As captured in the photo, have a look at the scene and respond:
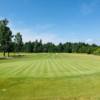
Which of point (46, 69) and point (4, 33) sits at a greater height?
point (4, 33)

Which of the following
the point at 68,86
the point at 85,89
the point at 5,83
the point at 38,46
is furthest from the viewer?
the point at 38,46

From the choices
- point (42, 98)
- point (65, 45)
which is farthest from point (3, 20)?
point (65, 45)

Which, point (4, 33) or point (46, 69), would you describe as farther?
point (4, 33)

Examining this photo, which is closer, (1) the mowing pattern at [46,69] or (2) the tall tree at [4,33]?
(1) the mowing pattern at [46,69]

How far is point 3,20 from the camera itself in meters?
76.6

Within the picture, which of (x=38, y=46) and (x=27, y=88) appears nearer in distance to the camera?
(x=27, y=88)

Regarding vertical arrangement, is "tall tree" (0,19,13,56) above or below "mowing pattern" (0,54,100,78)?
above

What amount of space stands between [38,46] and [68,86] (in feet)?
434

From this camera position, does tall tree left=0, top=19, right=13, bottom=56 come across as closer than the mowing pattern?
No

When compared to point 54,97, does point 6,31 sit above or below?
above

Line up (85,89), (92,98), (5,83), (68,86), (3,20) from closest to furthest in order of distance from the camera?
(92,98) → (85,89) → (68,86) → (5,83) → (3,20)

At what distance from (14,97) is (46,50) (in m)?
135

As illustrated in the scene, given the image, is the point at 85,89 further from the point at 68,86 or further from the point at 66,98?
the point at 66,98

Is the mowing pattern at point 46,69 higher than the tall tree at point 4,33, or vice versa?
the tall tree at point 4,33
